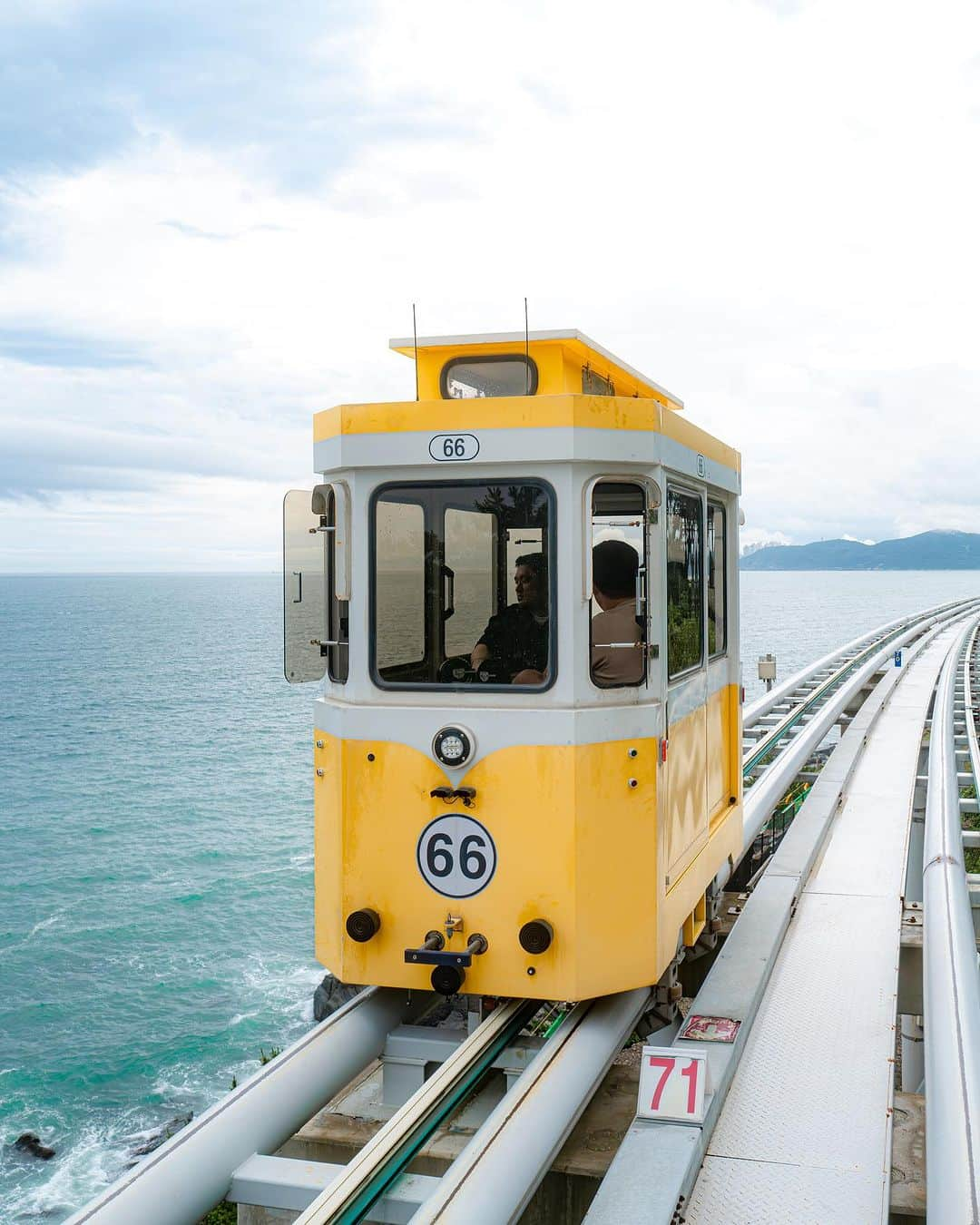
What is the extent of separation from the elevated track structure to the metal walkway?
0.01 meters

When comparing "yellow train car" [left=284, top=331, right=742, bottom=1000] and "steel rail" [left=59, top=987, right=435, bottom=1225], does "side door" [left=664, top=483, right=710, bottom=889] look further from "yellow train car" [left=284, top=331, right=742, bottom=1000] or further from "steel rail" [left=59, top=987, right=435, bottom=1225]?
"steel rail" [left=59, top=987, right=435, bottom=1225]

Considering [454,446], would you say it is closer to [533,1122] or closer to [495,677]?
[495,677]

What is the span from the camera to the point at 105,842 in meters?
46.9

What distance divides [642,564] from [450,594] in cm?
85

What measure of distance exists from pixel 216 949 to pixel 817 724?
25474 millimetres

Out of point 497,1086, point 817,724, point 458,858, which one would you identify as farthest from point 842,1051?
point 817,724

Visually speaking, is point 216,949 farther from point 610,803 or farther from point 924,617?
point 610,803

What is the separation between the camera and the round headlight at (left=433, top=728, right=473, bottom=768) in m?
5.02

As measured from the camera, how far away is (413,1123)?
4312mm

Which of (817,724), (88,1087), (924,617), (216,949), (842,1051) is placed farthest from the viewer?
(924,617)

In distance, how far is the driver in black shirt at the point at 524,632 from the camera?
5113 mm

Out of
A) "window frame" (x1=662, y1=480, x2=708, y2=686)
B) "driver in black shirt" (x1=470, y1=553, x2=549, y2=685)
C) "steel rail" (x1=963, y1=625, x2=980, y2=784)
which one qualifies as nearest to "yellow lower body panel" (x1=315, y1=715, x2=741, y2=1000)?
"driver in black shirt" (x1=470, y1=553, x2=549, y2=685)

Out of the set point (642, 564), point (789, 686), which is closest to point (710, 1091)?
point (642, 564)

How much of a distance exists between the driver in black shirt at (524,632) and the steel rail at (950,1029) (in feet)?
7.52
